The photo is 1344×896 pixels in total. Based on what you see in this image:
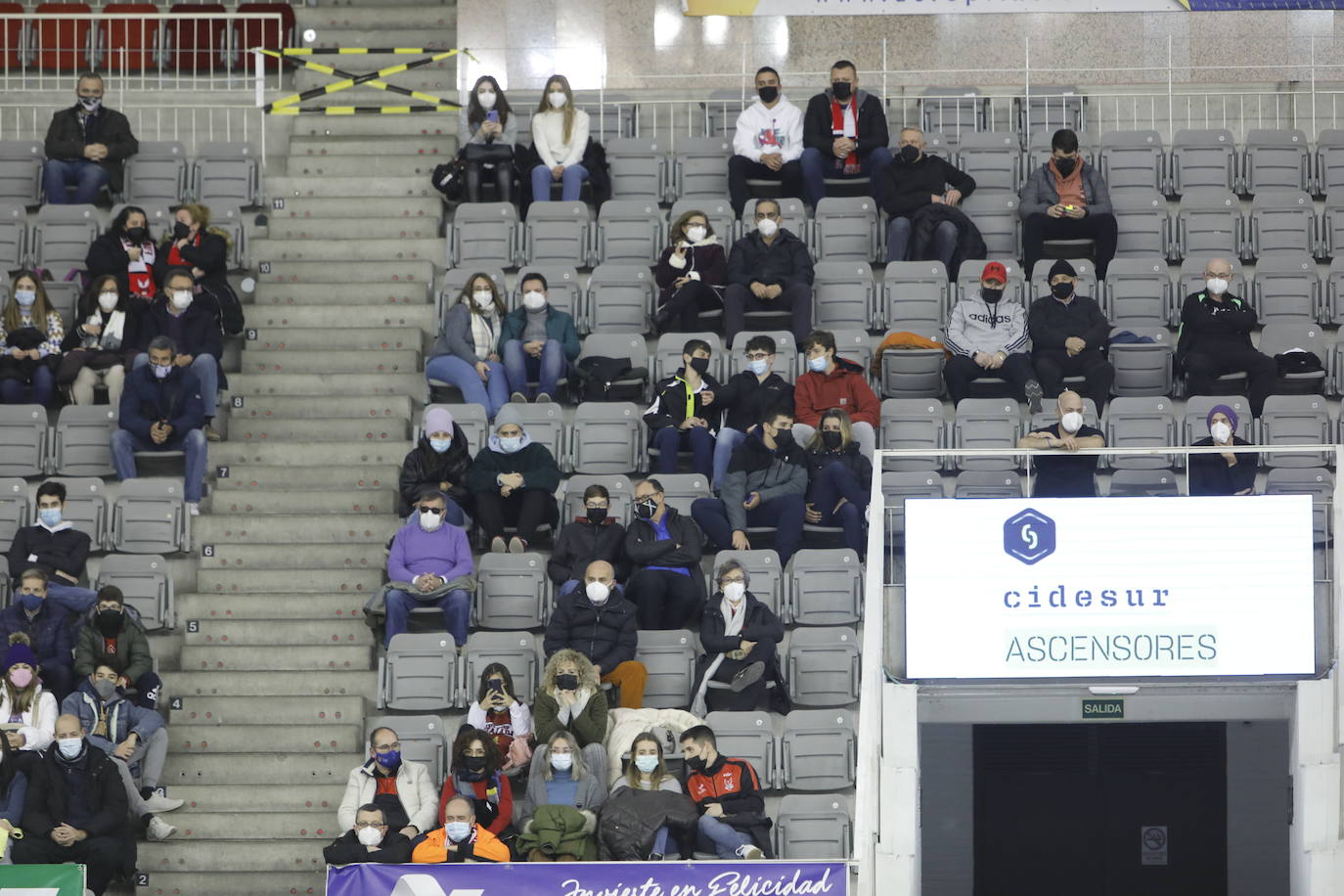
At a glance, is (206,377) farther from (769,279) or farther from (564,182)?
(769,279)

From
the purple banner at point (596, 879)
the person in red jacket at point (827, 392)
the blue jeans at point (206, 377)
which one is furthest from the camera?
the blue jeans at point (206, 377)

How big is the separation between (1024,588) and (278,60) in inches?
373

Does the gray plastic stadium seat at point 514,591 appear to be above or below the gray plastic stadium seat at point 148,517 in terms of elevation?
below

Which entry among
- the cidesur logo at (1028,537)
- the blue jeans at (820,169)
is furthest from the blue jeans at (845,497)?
the blue jeans at (820,169)

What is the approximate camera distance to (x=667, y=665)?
13594 millimetres

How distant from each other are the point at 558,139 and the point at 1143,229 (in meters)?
4.60

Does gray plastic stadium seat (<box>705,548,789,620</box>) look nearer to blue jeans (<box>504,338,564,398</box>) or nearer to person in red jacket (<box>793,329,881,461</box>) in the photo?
person in red jacket (<box>793,329,881,461</box>)

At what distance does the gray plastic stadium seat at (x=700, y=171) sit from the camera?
1759 cm

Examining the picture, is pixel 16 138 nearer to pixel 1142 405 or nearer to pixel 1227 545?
pixel 1142 405

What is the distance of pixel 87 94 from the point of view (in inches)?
699

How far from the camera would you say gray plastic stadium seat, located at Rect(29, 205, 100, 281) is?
1705 centimetres

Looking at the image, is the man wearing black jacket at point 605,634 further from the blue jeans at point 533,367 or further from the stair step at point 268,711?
the blue jeans at point 533,367

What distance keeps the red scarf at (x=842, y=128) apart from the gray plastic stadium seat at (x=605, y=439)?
3.27 m

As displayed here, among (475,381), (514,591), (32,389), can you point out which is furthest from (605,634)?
(32,389)
